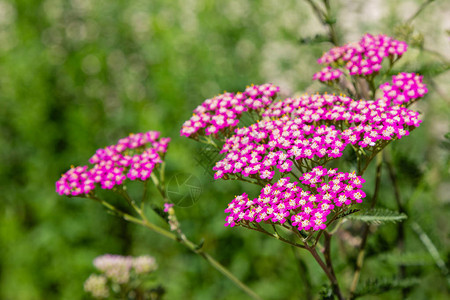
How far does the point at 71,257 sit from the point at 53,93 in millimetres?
2224

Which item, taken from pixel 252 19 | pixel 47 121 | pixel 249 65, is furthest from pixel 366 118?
pixel 47 121

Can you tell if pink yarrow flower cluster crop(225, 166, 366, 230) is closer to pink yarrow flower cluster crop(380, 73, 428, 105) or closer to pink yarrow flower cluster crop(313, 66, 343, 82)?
pink yarrow flower cluster crop(380, 73, 428, 105)

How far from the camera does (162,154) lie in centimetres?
223

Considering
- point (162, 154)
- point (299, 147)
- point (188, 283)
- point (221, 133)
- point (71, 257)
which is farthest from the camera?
point (71, 257)

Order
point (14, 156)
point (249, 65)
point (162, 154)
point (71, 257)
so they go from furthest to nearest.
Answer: point (14, 156), point (249, 65), point (71, 257), point (162, 154)

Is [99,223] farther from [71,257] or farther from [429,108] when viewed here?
[429,108]

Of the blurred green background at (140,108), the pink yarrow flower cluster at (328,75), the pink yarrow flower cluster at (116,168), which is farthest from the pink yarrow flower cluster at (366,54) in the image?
the blurred green background at (140,108)

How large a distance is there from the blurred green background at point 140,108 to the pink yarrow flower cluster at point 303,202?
2531 millimetres

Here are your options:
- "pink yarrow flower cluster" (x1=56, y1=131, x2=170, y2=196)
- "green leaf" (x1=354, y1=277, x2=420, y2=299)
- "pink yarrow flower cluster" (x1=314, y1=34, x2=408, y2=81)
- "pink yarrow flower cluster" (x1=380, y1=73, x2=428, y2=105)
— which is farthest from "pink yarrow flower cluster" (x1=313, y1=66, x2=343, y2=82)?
"green leaf" (x1=354, y1=277, x2=420, y2=299)

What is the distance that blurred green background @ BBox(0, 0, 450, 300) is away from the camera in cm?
453

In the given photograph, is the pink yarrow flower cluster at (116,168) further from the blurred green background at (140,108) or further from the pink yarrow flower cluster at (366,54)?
the blurred green background at (140,108)

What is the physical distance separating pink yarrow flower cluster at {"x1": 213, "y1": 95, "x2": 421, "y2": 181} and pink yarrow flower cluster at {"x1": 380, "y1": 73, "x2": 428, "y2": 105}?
107 mm

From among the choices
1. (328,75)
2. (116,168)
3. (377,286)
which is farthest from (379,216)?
(116,168)

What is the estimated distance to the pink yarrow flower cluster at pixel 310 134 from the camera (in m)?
1.68
